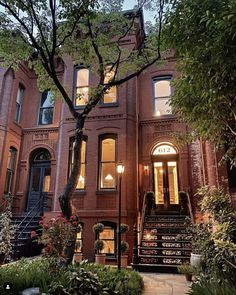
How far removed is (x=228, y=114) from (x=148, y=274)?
512 cm

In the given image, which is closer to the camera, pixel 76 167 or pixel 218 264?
pixel 218 264

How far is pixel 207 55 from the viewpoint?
4.59 m

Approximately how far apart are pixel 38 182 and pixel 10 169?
154 centimetres

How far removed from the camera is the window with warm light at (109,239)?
9797 mm

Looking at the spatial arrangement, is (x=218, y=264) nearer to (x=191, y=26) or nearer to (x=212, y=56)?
(x=212, y=56)

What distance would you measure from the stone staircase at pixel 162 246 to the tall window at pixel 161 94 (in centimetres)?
543

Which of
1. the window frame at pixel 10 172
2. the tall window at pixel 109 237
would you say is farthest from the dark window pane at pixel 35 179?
the tall window at pixel 109 237

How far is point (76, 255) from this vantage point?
29.2 ft

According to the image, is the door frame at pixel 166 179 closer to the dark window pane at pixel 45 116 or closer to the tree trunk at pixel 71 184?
the tree trunk at pixel 71 184

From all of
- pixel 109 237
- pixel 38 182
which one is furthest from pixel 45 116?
pixel 109 237

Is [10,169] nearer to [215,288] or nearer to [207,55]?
[207,55]

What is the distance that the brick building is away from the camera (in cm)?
1034

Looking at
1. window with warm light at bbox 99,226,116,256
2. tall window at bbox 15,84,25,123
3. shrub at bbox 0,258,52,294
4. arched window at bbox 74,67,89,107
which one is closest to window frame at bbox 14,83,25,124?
tall window at bbox 15,84,25,123

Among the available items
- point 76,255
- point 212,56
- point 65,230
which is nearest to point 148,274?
point 76,255
